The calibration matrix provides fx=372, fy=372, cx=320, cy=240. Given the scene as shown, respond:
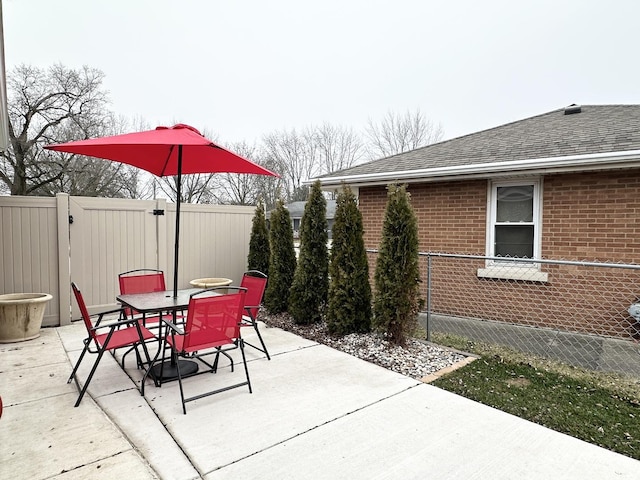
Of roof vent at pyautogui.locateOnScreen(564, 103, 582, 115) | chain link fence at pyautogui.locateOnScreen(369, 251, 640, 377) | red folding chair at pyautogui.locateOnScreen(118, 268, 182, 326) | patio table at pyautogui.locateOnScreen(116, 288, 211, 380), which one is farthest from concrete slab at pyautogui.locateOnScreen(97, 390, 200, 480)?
roof vent at pyautogui.locateOnScreen(564, 103, 582, 115)

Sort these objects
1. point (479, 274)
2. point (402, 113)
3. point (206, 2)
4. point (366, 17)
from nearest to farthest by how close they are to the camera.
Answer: point (479, 274)
point (206, 2)
point (366, 17)
point (402, 113)

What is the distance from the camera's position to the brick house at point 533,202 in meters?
5.29

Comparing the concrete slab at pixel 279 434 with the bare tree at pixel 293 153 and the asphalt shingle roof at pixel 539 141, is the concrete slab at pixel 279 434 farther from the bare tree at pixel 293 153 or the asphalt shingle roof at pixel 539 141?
the bare tree at pixel 293 153

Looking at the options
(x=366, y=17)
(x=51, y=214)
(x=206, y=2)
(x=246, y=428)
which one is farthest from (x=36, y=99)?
(x=246, y=428)

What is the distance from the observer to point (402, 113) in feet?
97.8

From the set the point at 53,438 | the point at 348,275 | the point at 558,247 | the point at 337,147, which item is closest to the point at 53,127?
the point at 337,147

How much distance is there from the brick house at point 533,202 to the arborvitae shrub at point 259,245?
1718mm

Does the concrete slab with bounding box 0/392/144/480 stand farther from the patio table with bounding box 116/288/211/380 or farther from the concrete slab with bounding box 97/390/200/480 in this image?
the patio table with bounding box 116/288/211/380

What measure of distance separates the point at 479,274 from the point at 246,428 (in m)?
4.95

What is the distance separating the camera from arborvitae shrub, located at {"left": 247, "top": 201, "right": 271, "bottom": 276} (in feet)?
24.4

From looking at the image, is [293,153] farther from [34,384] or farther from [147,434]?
[147,434]

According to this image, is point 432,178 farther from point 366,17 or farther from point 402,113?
point 402,113

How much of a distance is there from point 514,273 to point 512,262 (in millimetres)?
185

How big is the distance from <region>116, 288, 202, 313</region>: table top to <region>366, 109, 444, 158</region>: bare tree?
27.2 meters
